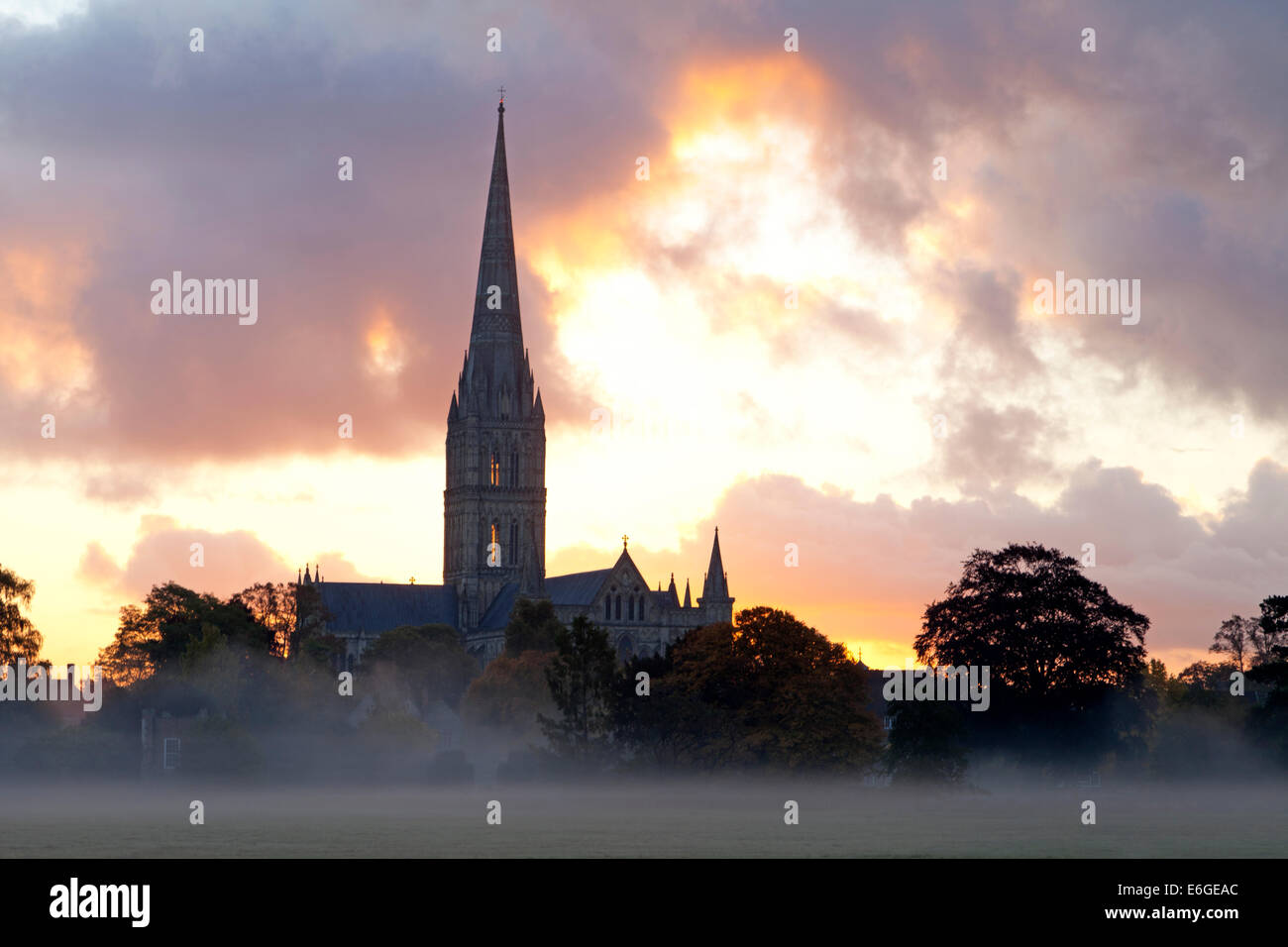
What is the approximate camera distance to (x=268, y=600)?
149 m

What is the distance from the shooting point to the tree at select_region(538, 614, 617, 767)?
86.6 m

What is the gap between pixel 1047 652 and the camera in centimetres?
9975

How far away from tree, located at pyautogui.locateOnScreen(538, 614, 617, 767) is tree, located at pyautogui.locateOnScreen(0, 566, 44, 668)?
38.3 m

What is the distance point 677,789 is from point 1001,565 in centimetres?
3008

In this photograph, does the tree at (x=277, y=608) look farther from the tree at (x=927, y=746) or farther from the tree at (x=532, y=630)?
the tree at (x=927, y=746)

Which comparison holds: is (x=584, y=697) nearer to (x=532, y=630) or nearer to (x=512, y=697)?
(x=512, y=697)

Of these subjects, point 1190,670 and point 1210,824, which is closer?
point 1210,824

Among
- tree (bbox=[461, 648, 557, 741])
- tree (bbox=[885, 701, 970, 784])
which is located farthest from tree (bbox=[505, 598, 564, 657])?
tree (bbox=[885, 701, 970, 784])

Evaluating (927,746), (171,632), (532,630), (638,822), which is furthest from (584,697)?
(532,630)

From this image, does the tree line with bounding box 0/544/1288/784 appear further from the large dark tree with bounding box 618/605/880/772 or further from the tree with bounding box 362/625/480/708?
the tree with bounding box 362/625/480/708

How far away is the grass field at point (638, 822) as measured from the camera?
164 feet
